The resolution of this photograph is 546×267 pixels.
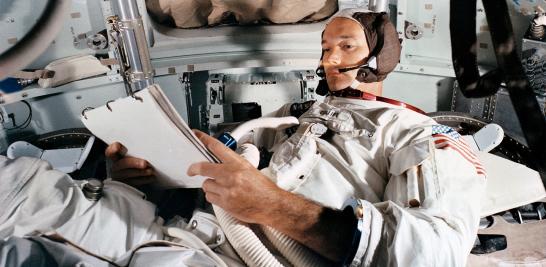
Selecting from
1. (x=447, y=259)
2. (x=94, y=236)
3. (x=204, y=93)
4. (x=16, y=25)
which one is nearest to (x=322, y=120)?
(x=447, y=259)

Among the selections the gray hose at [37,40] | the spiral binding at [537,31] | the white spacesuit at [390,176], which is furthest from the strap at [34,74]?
the spiral binding at [537,31]

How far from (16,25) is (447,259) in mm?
2394

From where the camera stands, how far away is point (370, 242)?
4.08 feet

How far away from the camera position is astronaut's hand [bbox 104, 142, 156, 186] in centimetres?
158

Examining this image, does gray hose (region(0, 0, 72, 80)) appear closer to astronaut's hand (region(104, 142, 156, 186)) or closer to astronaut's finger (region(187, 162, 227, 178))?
astronaut's hand (region(104, 142, 156, 186))

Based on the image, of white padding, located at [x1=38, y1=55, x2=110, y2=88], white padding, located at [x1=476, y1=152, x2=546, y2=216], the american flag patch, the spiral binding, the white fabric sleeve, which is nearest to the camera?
the white fabric sleeve

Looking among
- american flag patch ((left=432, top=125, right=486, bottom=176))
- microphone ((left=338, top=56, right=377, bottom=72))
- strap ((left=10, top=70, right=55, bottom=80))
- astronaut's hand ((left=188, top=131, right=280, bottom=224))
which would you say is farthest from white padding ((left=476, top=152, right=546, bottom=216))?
strap ((left=10, top=70, right=55, bottom=80))

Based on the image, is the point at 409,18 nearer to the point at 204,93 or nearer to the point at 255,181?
the point at 204,93

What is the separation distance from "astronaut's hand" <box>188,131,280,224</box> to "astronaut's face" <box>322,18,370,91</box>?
682mm

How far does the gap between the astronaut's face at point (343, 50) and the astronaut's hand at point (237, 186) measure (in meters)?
0.68

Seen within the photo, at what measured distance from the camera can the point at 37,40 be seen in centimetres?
159

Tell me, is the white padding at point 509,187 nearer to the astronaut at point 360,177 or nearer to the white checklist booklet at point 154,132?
the astronaut at point 360,177

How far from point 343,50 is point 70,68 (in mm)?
1600

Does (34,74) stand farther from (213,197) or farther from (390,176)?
(390,176)
